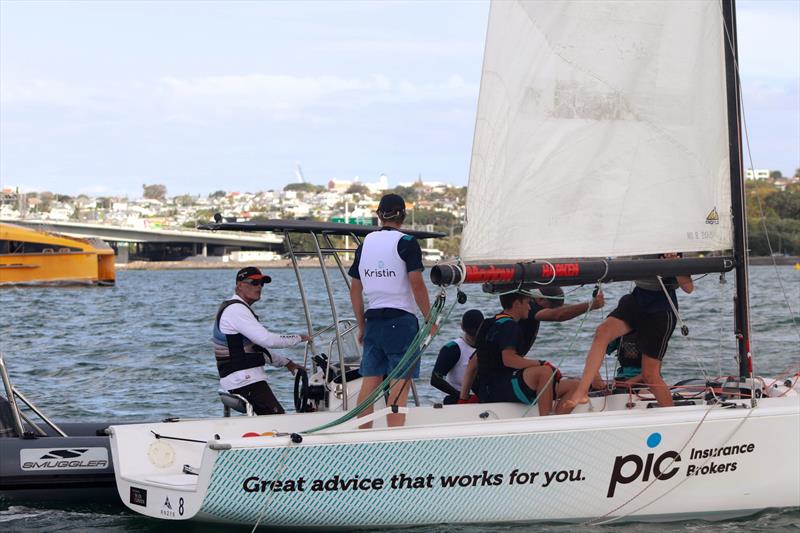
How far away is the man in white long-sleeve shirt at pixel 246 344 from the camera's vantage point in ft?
25.0

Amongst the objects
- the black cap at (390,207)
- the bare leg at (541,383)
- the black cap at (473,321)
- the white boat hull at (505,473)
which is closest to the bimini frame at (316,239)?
the black cap at (390,207)

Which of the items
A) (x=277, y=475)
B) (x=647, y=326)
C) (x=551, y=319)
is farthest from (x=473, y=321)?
(x=277, y=475)

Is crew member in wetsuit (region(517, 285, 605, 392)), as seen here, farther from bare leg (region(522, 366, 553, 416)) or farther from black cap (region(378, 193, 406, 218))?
black cap (region(378, 193, 406, 218))

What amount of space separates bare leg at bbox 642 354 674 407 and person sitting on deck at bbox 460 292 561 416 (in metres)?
0.56

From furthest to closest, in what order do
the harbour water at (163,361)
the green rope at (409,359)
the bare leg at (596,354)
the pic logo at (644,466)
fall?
the harbour water at (163,361), the bare leg at (596,354), the pic logo at (644,466), the green rope at (409,359)

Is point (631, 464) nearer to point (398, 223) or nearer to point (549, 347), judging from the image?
point (398, 223)

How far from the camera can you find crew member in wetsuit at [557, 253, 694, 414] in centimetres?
716

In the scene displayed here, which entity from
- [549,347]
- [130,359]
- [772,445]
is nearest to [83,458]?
[772,445]

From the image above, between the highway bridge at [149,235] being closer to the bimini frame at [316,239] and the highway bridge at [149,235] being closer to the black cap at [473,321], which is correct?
the bimini frame at [316,239]

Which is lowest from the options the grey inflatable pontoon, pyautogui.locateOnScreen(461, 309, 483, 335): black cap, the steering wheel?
the grey inflatable pontoon

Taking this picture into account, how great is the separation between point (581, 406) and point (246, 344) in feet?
7.40

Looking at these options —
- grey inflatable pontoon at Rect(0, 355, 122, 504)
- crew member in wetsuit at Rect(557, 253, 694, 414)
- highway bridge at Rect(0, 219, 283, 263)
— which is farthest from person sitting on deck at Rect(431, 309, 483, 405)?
highway bridge at Rect(0, 219, 283, 263)

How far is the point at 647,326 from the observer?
23.9 feet

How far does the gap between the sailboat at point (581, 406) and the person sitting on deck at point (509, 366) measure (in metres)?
0.14
